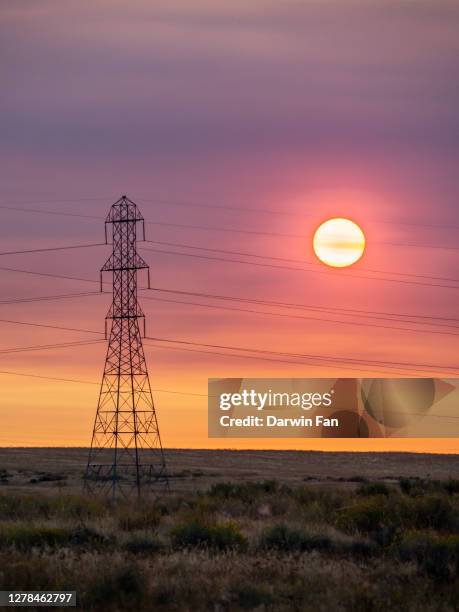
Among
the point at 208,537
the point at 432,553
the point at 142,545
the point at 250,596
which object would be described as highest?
the point at 208,537

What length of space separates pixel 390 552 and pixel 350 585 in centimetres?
494

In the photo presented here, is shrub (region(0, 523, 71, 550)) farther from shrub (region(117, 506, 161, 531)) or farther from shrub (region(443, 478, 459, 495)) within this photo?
shrub (region(443, 478, 459, 495))

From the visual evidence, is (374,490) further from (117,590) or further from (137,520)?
(117,590)

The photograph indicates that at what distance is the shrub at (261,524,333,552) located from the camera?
96.1 feet

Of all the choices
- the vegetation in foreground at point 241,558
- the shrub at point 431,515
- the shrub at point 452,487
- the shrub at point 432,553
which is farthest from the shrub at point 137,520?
the shrub at point 452,487

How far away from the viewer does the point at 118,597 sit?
21.8 metres

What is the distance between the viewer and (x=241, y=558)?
26.5m

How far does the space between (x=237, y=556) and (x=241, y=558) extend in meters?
0.37

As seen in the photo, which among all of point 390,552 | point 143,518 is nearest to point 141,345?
point 143,518

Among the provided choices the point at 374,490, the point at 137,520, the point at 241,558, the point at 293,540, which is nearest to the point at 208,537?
the point at 293,540

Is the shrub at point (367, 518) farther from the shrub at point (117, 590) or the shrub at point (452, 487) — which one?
the shrub at point (452, 487)

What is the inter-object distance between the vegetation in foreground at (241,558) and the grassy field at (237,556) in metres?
0.04

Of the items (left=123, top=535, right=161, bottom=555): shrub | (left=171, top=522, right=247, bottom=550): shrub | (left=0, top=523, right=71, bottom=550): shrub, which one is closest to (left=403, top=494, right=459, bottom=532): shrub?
(left=171, top=522, right=247, bottom=550): shrub

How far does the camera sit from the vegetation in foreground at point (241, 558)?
70.9ft
